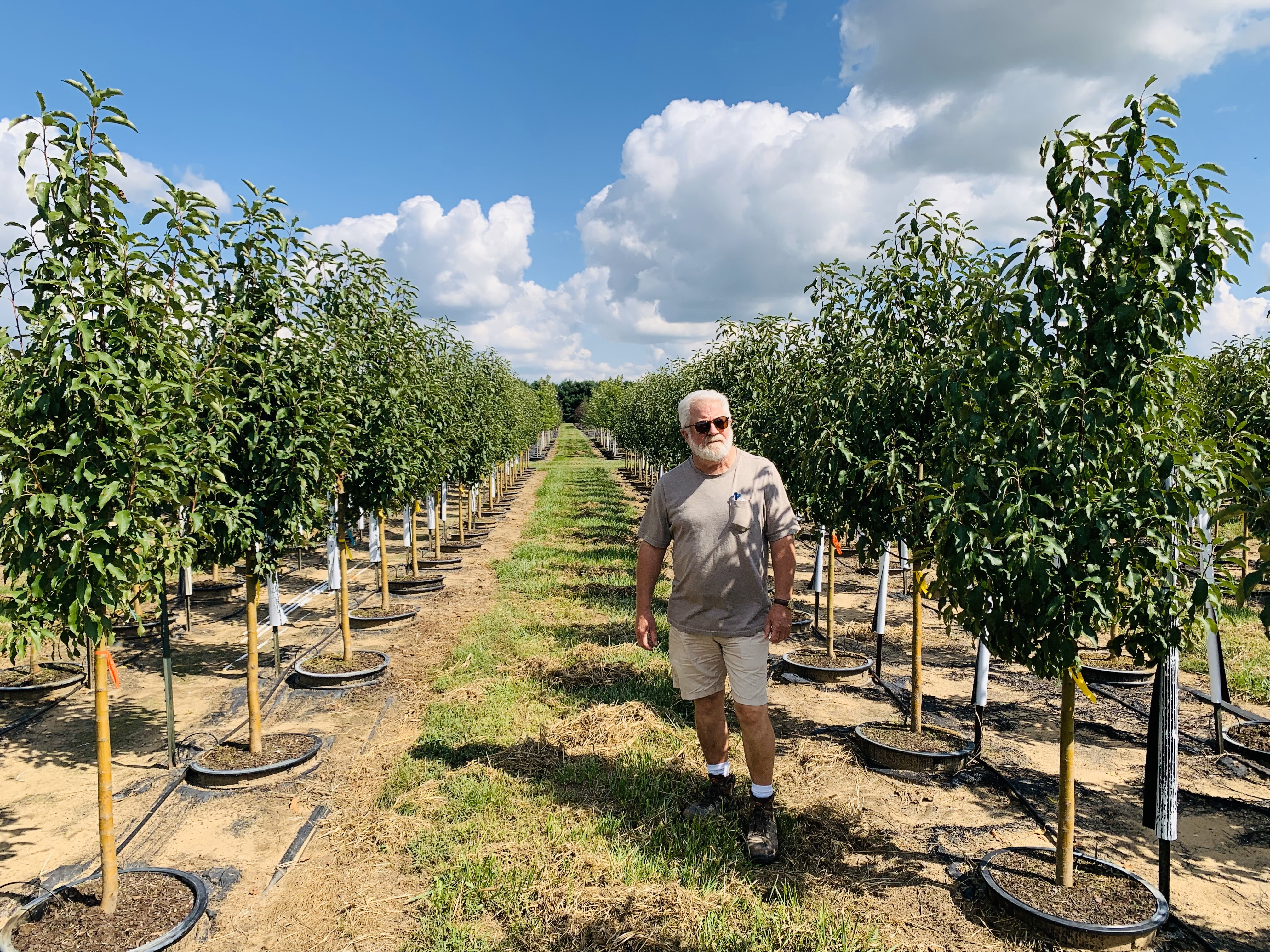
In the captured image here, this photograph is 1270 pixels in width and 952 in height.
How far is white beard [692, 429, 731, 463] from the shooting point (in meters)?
4.55

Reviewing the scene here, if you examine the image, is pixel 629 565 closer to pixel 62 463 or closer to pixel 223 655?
pixel 223 655

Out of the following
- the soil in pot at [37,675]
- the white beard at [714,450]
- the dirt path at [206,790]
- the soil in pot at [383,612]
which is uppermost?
the white beard at [714,450]

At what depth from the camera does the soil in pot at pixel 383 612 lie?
35.2ft

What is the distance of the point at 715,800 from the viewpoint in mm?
5102

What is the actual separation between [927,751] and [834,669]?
2085 mm

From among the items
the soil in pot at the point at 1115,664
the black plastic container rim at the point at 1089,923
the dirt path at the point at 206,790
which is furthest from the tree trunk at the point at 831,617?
the dirt path at the point at 206,790

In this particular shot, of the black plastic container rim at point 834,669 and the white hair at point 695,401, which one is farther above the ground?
the white hair at point 695,401

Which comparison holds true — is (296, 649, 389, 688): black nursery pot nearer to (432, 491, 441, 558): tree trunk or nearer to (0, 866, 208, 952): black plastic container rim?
(0, 866, 208, 952): black plastic container rim

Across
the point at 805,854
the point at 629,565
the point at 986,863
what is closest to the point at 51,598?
the point at 805,854

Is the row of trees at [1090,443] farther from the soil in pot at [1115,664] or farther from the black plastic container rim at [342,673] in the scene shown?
the black plastic container rim at [342,673]

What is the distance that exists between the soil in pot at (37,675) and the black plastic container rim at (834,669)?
763 centimetres

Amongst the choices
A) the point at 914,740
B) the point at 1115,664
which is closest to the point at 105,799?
the point at 914,740

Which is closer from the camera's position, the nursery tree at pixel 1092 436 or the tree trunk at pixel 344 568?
the nursery tree at pixel 1092 436

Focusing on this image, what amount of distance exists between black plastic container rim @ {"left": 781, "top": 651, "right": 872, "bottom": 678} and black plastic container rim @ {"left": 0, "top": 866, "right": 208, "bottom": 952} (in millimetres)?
5685
